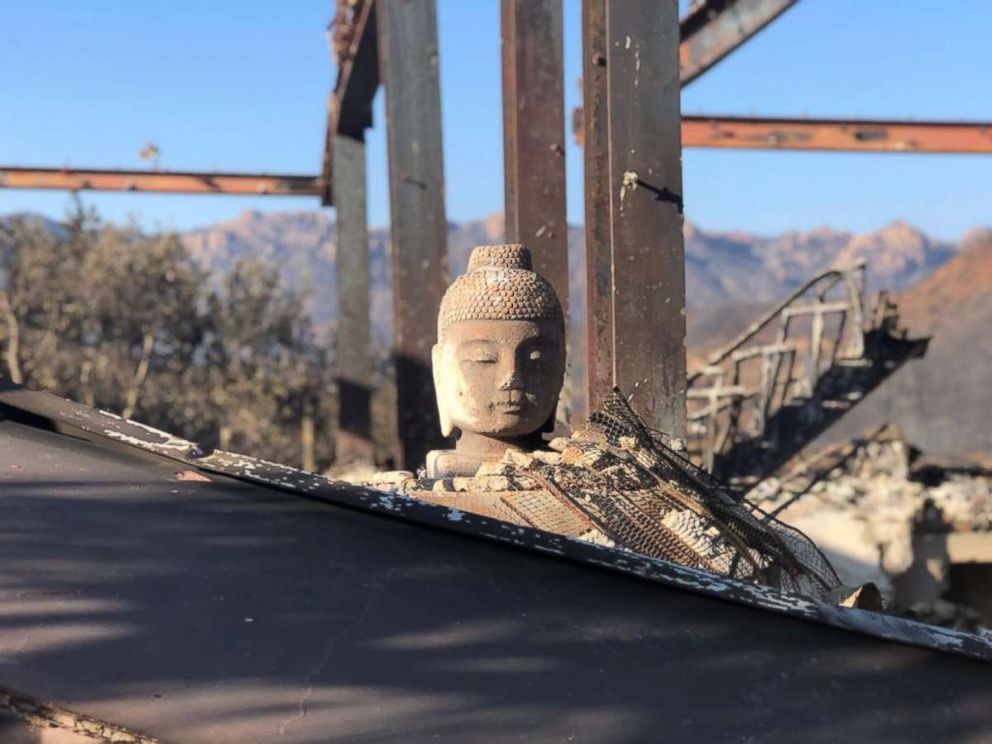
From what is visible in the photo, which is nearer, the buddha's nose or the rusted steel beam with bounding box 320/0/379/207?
the buddha's nose

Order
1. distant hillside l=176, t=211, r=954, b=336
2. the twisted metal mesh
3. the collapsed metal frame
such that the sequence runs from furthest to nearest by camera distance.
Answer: distant hillside l=176, t=211, r=954, b=336 → the collapsed metal frame → the twisted metal mesh

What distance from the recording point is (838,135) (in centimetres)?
1177

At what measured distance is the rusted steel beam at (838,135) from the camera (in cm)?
1158

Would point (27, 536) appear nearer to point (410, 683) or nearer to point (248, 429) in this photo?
point (410, 683)

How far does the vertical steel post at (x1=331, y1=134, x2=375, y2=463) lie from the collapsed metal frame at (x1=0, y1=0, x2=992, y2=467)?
0.02 m

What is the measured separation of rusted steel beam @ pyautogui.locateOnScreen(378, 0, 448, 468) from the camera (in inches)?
328

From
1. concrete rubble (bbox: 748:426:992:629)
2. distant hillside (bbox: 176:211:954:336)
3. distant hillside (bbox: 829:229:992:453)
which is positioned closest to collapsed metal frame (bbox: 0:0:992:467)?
concrete rubble (bbox: 748:426:992:629)

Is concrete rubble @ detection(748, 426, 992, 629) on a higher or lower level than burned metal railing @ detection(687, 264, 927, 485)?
lower

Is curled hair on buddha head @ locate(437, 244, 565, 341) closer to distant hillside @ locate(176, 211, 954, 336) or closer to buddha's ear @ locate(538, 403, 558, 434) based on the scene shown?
buddha's ear @ locate(538, 403, 558, 434)

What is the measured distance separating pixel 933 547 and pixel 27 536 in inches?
428

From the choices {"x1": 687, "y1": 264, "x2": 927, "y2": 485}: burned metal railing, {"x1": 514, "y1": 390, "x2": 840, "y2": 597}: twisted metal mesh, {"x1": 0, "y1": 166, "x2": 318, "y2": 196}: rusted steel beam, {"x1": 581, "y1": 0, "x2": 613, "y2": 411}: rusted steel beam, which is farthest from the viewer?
{"x1": 0, "y1": 166, "x2": 318, "y2": 196}: rusted steel beam

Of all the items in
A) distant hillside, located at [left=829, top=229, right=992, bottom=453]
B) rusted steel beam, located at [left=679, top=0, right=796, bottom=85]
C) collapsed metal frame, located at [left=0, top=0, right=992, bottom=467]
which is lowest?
distant hillside, located at [left=829, top=229, right=992, bottom=453]

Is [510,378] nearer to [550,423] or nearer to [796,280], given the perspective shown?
[550,423]

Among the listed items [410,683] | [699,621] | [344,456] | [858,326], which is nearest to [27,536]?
[410,683]
